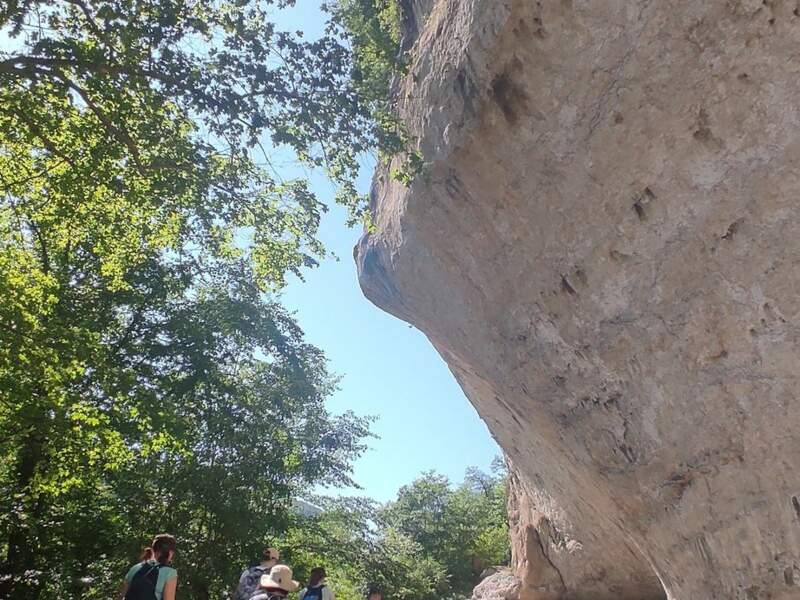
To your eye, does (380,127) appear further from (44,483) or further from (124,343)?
(124,343)

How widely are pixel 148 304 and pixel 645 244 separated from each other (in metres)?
12.1

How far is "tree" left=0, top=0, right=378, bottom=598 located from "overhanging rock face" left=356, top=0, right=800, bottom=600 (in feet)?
7.05

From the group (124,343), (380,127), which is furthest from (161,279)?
(380,127)

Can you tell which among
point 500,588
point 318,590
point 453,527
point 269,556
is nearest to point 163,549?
point 269,556

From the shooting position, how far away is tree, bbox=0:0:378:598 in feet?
20.9

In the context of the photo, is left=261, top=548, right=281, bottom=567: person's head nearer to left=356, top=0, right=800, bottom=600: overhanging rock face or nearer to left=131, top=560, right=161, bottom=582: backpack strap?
left=131, top=560, right=161, bottom=582: backpack strap

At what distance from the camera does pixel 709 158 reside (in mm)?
4129

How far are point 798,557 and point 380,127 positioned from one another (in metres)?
5.93

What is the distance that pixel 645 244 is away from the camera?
4.59m

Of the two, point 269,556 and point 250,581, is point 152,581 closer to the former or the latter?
point 250,581

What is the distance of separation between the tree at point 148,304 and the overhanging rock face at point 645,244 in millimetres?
2150

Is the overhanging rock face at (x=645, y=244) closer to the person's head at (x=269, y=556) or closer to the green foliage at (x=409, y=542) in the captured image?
the person's head at (x=269, y=556)

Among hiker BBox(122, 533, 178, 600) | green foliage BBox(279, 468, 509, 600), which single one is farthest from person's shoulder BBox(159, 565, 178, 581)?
green foliage BBox(279, 468, 509, 600)

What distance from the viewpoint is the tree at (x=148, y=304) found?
638 centimetres
